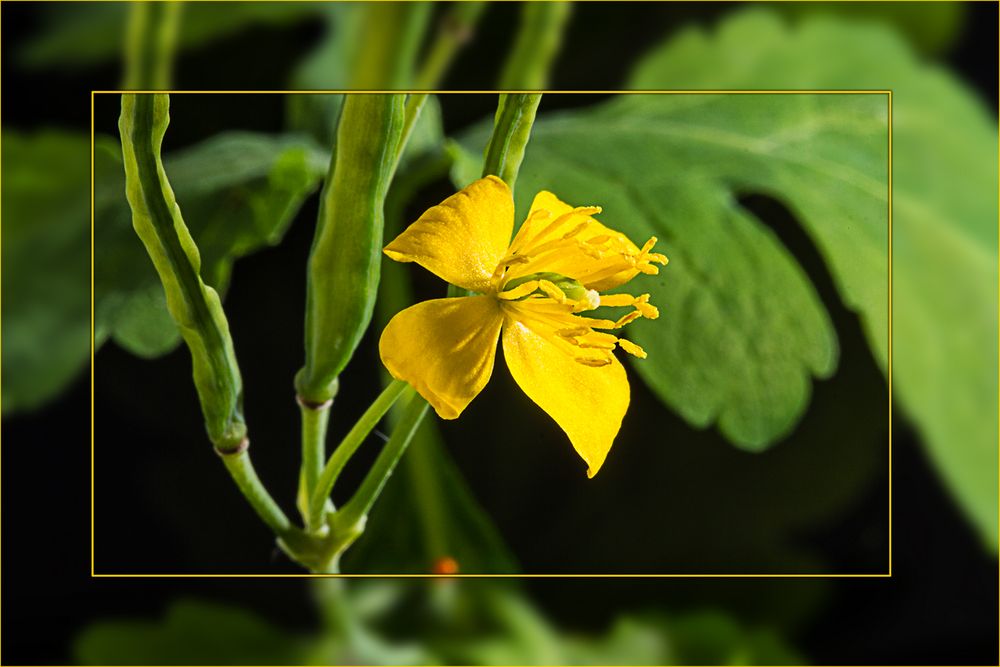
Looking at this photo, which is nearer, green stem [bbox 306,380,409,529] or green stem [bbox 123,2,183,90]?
green stem [bbox 306,380,409,529]

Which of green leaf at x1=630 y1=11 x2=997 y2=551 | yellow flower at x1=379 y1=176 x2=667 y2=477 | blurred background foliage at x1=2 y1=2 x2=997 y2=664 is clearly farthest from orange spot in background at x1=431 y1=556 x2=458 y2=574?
green leaf at x1=630 y1=11 x2=997 y2=551

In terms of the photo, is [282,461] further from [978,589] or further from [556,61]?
[978,589]

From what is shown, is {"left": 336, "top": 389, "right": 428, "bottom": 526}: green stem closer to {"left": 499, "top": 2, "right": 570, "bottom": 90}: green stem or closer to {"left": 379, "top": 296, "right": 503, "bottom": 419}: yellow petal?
{"left": 379, "top": 296, "right": 503, "bottom": 419}: yellow petal

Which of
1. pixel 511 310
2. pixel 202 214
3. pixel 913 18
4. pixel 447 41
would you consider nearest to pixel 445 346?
pixel 511 310

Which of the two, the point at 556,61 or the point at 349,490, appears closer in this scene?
the point at 349,490

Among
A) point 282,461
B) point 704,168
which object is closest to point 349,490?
point 282,461

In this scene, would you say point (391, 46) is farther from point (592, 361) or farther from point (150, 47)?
point (592, 361)
